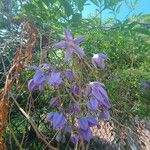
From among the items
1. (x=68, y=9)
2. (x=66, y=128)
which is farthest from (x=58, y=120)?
(x=68, y=9)

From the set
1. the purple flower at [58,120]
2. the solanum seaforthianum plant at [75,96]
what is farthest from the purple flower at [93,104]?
the purple flower at [58,120]

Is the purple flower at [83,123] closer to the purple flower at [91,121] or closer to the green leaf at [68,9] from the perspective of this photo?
the purple flower at [91,121]

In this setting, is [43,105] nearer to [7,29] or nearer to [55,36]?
[7,29]

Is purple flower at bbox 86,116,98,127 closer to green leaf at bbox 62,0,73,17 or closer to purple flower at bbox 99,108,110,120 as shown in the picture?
purple flower at bbox 99,108,110,120

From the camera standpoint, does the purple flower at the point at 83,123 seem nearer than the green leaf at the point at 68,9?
Yes

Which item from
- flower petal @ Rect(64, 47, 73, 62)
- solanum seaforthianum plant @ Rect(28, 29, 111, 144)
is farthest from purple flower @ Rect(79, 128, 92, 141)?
flower petal @ Rect(64, 47, 73, 62)

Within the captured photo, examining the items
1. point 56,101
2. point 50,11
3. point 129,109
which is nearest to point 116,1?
point 50,11

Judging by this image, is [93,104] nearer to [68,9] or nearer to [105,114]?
[105,114]
